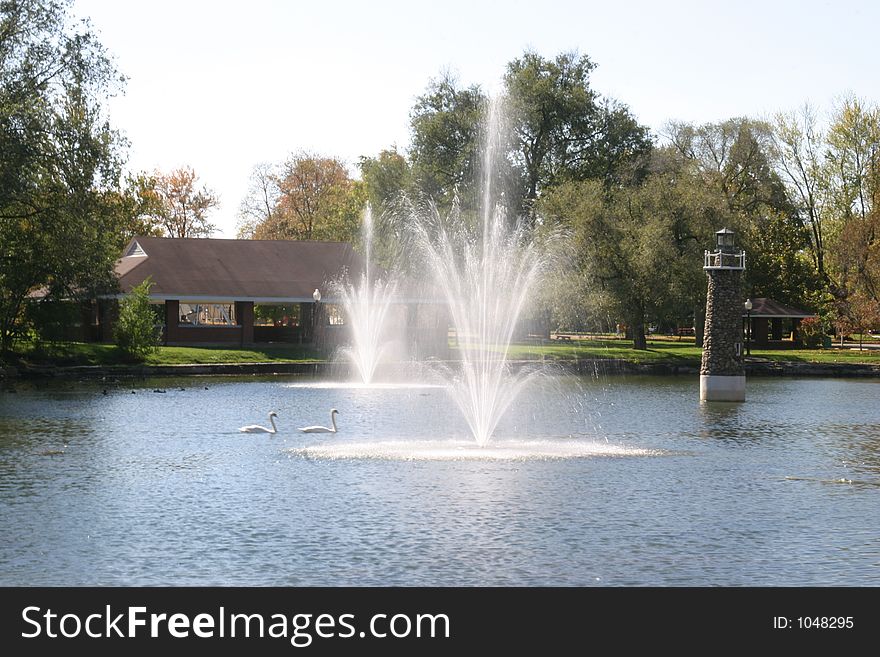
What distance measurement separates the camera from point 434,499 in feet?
65.7

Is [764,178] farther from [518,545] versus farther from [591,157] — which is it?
[518,545]

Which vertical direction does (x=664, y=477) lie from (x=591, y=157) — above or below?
below

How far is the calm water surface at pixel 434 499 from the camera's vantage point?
15039mm

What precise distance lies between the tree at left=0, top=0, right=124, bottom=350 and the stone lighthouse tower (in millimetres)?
25939

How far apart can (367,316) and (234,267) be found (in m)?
10.3

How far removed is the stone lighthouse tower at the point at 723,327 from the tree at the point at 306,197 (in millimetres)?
59353

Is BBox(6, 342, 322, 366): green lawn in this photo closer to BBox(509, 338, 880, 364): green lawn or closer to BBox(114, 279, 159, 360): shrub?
BBox(114, 279, 159, 360): shrub

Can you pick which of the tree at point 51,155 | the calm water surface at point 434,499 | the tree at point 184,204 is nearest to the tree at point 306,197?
the tree at point 184,204

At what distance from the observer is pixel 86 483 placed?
21.9 m

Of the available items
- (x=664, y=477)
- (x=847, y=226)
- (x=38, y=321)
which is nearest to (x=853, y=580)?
(x=664, y=477)

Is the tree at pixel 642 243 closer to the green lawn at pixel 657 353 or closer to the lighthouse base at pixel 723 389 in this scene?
the green lawn at pixel 657 353

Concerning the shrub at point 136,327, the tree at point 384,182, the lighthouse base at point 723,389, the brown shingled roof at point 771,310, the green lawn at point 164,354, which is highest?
the tree at point 384,182

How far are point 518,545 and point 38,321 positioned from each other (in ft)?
145

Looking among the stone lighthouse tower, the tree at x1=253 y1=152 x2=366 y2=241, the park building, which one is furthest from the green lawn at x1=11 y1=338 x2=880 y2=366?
the tree at x1=253 y1=152 x2=366 y2=241
